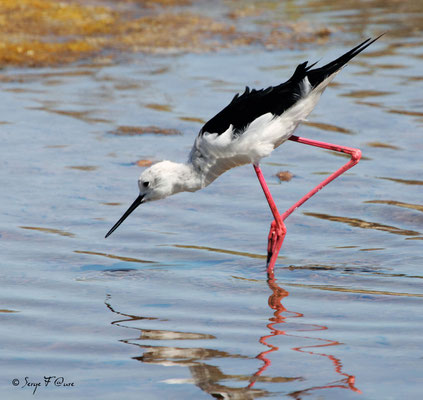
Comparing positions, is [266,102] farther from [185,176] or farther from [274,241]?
[274,241]

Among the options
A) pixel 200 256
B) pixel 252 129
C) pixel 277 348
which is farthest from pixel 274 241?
pixel 277 348

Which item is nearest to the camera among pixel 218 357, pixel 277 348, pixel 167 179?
pixel 218 357

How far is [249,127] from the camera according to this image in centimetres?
555

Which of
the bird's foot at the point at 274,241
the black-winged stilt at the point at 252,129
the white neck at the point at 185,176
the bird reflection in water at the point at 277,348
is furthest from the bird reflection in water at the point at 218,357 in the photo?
the white neck at the point at 185,176

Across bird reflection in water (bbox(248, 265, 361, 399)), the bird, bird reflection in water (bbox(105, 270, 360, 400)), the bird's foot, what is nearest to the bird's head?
the bird

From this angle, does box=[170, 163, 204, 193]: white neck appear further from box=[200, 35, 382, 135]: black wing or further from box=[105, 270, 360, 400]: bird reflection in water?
box=[105, 270, 360, 400]: bird reflection in water

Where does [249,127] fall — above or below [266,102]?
below

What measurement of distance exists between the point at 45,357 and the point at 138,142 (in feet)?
14.7

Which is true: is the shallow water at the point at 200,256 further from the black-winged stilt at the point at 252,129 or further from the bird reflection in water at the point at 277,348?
the black-winged stilt at the point at 252,129

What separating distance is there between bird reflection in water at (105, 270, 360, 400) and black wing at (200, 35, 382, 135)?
142 cm

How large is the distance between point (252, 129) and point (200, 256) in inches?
34.0

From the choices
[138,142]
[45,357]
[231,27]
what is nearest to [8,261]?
[45,357]

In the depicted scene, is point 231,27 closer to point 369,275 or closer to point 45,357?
point 369,275

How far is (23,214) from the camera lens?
20.2ft
